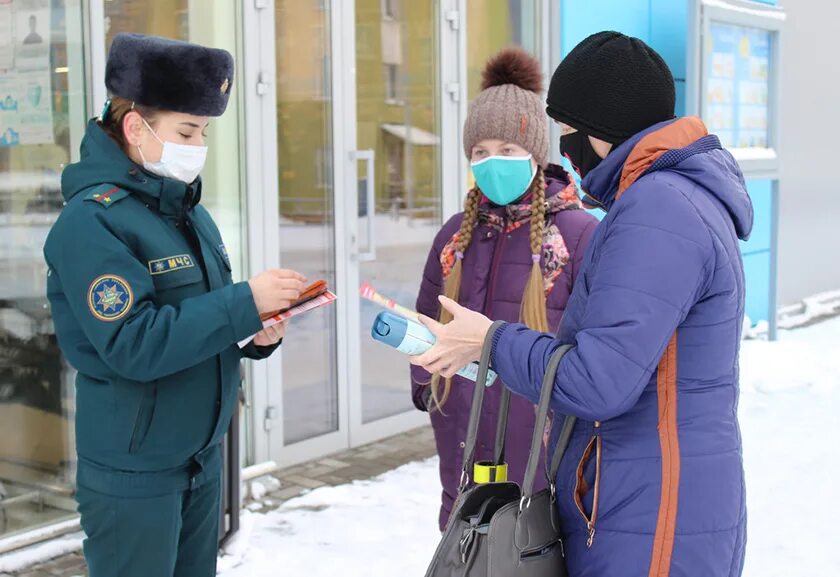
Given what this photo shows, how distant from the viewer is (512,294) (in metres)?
2.75

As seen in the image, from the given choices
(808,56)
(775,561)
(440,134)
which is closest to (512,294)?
(775,561)

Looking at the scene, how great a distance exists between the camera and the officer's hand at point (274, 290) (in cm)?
217

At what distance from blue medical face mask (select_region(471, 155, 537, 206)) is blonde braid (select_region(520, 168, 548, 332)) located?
0.09 metres

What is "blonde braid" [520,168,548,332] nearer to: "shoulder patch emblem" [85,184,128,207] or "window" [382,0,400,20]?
"shoulder patch emblem" [85,184,128,207]

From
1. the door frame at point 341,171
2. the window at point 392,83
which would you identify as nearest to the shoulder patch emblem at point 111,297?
the door frame at point 341,171

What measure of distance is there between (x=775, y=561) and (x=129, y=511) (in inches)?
102

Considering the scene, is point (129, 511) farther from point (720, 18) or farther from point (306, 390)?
point (720, 18)

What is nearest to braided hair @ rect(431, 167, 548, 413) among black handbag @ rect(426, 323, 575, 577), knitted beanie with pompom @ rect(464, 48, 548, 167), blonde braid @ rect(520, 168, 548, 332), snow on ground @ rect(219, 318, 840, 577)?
blonde braid @ rect(520, 168, 548, 332)

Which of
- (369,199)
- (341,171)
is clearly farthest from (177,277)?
(369,199)

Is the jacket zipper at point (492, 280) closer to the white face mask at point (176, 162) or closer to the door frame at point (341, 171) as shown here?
the white face mask at point (176, 162)

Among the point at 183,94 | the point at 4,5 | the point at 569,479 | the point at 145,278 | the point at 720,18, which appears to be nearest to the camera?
the point at 569,479

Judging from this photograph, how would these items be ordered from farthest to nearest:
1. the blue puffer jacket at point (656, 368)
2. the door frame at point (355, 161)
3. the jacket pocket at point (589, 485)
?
the door frame at point (355, 161), the jacket pocket at point (589, 485), the blue puffer jacket at point (656, 368)

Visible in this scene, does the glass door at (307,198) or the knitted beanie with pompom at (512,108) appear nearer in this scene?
the knitted beanie with pompom at (512,108)

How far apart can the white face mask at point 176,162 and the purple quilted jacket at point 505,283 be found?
91 cm
